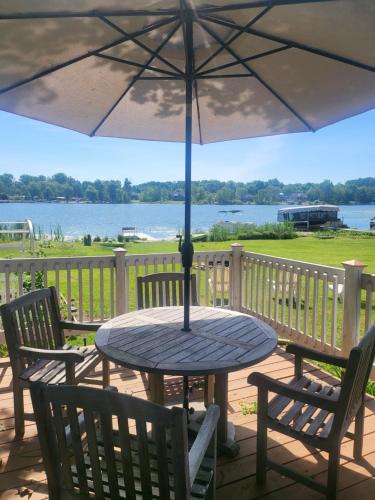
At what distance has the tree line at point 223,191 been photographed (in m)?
19.4

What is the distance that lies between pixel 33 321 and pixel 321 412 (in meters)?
2.02

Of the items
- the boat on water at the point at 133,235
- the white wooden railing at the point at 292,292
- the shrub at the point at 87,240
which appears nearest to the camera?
the white wooden railing at the point at 292,292

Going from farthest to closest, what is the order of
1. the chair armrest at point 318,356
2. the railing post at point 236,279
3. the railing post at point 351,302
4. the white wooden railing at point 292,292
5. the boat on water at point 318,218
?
the boat on water at point 318,218, the railing post at point 236,279, the white wooden railing at point 292,292, the railing post at point 351,302, the chair armrest at point 318,356

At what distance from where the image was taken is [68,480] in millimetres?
1309

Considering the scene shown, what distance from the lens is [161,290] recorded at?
11.2 ft

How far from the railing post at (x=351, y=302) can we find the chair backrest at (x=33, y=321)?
8.45 feet

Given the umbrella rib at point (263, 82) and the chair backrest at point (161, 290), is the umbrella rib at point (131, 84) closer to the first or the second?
the umbrella rib at point (263, 82)

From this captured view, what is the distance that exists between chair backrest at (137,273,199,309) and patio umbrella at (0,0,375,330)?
1.04 m

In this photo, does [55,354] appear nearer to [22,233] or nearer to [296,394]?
[296,394]

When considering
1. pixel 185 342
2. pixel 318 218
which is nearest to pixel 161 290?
pixel 185 342

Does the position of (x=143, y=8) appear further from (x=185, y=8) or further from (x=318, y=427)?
(x=318, y=427)

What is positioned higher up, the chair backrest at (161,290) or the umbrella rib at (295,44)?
the umbrella rib at (295,44)

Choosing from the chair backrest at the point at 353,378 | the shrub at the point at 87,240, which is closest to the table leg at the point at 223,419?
the chair backrest at the point at 353,378

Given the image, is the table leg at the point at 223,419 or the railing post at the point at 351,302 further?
the railing post at the point at 351,302
